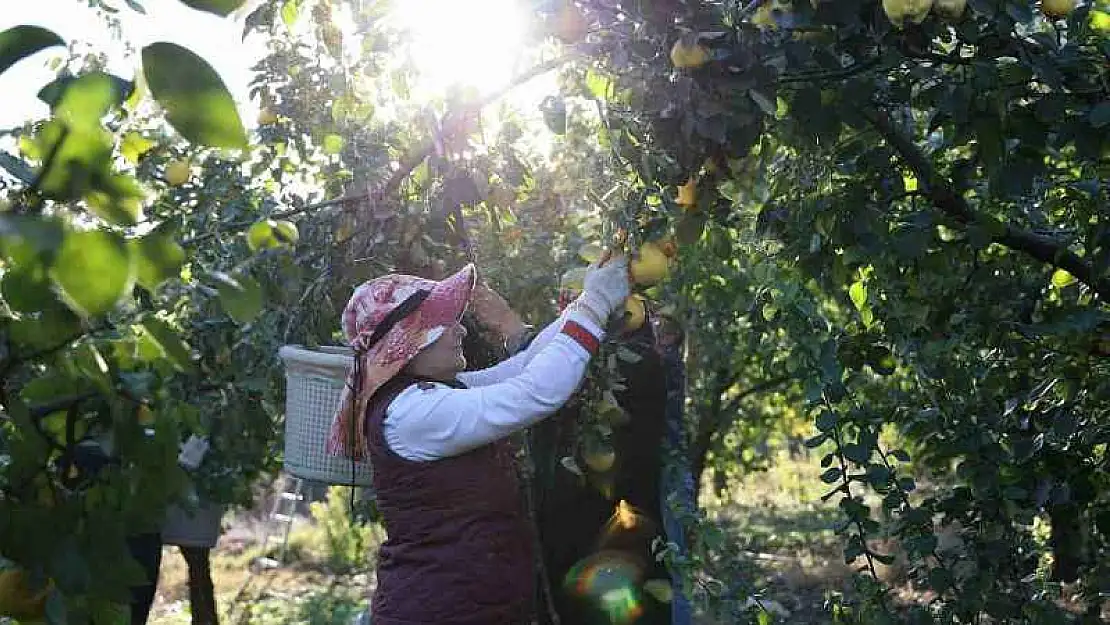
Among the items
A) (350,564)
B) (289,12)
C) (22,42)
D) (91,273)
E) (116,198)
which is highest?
(350,564)

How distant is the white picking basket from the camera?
2.67 meters

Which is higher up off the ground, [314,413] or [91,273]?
[314,413]

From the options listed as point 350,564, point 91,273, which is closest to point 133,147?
point 91,273

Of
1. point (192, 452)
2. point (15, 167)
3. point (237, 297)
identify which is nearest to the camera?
point (237, 297)

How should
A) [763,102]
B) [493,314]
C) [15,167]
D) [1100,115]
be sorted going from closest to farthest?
1. [15,167]
2. [763,102]
3. [1100,115]
4. [493,314]

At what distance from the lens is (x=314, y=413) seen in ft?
9.04

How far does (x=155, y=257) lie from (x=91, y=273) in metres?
0.17

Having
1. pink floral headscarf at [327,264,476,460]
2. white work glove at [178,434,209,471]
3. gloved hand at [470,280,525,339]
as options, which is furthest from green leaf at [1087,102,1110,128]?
white work glove at [178,434,209,471]

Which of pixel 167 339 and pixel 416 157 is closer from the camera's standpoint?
pixel 167 339

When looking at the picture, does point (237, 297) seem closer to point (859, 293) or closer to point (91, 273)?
point (91, 273)

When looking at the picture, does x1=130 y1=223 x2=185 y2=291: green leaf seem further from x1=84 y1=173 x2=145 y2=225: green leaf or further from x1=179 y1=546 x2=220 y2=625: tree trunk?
x1=179 y1=546 x2=220 y2=625: tree trunk

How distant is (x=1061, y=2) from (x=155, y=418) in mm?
1773

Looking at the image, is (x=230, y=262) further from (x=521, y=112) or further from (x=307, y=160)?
(x=307, y=160)

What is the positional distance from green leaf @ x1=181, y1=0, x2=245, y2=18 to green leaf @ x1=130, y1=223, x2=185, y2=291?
16cm
